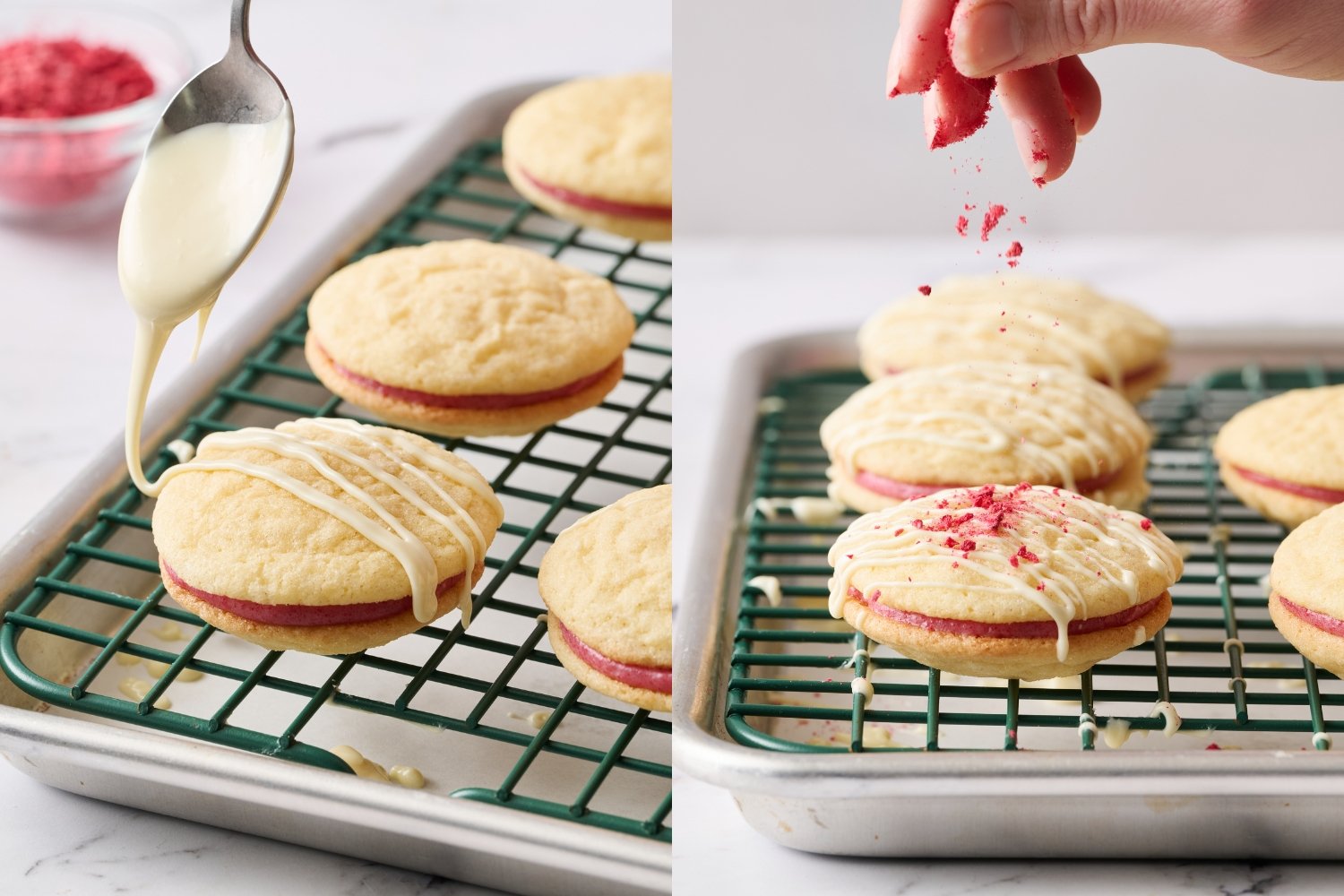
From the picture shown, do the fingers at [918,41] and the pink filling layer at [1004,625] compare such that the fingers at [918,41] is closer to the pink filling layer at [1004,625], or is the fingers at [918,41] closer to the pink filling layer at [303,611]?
the pink filling layer at [1004,625]

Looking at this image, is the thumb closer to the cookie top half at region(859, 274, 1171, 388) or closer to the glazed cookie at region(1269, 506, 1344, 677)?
the glazed cookie at region(1269, 506, 1344, 677)

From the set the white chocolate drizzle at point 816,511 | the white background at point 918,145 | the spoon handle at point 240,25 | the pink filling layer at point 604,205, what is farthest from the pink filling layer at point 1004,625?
the white background at point 918,145

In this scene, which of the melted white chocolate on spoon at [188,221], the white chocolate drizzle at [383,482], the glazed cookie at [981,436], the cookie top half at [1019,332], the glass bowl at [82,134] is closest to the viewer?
the melted white chocolate on spoon at [188,221]

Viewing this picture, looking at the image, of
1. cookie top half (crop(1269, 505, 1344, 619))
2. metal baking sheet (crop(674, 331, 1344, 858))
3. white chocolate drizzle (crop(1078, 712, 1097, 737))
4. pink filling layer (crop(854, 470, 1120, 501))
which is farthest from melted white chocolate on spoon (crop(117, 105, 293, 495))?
cookie top half (crop(1269, 505, 1344, 619))

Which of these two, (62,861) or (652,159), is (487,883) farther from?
(652,159)

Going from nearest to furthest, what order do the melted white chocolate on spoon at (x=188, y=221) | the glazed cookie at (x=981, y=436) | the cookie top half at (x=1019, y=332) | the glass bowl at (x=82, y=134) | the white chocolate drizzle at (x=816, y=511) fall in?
the melted white chocolate on spoon at (x=188, y=221) → the glazed cookie at (x=981, y=436) → the white chocolate drizzle at (x=816, y=511) → the cookie top half at (x=1019, y=332) → the glass bowl at (x=82, y=134)

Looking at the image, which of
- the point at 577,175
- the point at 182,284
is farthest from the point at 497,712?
the point at 577,175
